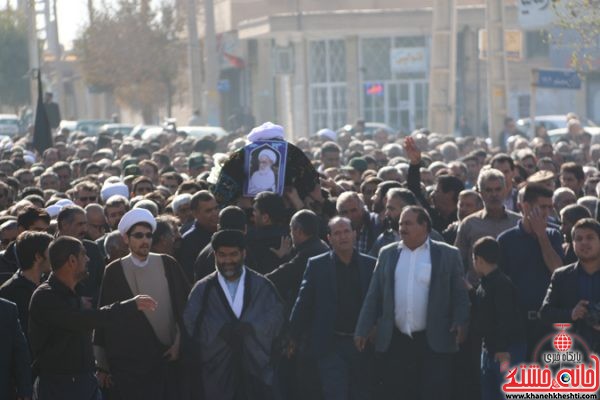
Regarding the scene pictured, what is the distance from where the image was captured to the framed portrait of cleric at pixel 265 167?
13.5 meters

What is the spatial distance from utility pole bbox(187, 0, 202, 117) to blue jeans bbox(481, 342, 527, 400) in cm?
3480

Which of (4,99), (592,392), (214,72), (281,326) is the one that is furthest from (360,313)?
(4,99)

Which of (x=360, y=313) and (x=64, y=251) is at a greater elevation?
(x=64, y=251)

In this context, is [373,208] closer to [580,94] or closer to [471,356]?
[471,356]

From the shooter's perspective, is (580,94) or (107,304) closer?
(107,304)

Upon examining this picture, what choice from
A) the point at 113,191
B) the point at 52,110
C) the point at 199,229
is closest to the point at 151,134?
the point at 52,110

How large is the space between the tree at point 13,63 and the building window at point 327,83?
1534cm

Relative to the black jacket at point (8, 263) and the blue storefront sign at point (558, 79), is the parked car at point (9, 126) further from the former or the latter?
the black jacket at point (8, 263)

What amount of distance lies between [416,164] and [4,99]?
58625 mm

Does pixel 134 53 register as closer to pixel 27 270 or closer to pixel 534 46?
pixel 534 46

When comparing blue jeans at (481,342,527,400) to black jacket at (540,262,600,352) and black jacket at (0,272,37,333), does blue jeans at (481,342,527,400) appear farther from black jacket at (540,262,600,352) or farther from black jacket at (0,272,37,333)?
black jacket at (0,272,37,333)

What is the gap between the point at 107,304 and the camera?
34.8 ft

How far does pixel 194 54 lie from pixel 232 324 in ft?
120

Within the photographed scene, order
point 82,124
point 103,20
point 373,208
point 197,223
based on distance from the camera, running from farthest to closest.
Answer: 1. point 103,20
2. point 82,124
3. point 373,208
4. point 197,223
